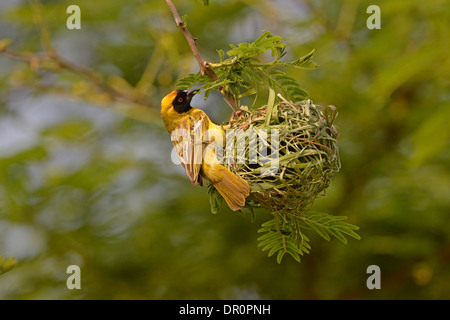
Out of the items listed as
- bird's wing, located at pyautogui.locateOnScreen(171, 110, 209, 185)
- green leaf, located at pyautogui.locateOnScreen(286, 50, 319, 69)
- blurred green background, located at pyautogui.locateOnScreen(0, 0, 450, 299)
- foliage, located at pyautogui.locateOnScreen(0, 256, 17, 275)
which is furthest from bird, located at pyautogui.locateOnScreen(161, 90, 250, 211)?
blurred green background, located at pyautogui.locateOnScreen(0, 0, 450, 299)

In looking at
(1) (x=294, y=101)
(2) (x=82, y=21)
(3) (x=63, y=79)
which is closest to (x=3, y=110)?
(3) (x=63, y=79)

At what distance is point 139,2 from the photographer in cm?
512

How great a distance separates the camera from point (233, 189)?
2.26 meters

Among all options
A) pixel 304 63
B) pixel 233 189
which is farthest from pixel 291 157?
pixel 304 63

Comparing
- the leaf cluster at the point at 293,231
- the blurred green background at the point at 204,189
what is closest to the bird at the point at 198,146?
the leaf cluster at the point at 293,231

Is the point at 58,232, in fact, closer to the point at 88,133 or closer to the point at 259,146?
the point at 88,133

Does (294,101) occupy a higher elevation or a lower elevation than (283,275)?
higher

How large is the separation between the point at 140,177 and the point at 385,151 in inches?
95.1

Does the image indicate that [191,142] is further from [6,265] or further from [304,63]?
[6,265]

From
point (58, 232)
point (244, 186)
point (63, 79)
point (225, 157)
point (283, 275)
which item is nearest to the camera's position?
point (244, 186)

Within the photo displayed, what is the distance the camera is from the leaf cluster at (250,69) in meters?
2.05

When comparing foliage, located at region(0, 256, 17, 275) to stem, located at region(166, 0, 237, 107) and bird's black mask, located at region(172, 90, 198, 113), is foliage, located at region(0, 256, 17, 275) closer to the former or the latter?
stem, located at region(166, 0, 237, 107)

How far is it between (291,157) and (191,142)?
69 cm

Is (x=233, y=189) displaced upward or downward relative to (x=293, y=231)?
upward
